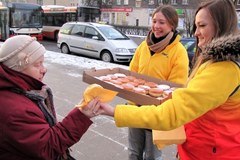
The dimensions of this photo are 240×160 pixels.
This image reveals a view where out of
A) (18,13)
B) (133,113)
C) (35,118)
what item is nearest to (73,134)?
(35,118)

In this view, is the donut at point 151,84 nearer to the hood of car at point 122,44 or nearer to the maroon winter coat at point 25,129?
the maroon winter coat at point 25,129

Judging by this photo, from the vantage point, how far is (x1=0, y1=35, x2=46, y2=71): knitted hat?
1.59 metres

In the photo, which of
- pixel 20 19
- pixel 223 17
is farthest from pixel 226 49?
pixel 20 19

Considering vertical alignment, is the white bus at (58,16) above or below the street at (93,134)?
above

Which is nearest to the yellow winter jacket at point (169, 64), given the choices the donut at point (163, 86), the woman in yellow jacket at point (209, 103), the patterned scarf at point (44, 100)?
the donut at point (163, 86)

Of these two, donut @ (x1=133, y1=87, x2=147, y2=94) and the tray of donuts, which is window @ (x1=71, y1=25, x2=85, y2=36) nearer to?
the tray of donuts

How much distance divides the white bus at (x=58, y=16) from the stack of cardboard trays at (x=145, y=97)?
20720mm

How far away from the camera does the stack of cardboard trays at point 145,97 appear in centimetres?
174

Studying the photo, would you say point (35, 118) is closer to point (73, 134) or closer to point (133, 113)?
point (73, 134)

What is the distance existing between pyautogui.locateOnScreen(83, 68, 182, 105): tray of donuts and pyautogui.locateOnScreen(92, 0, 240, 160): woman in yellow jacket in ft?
1.75

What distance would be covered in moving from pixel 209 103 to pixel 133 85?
1143 millimetres

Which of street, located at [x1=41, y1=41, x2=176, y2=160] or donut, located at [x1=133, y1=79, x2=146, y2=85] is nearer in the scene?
donut, located at [x1=133, y1=79, x2=146, y2=85]

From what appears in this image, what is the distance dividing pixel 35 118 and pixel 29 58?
342 mm

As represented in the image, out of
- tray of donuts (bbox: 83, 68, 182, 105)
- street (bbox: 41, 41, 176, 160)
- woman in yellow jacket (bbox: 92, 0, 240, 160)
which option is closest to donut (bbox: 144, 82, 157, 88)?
tray of donuts (bbox: 83, 68, 182, 105)
